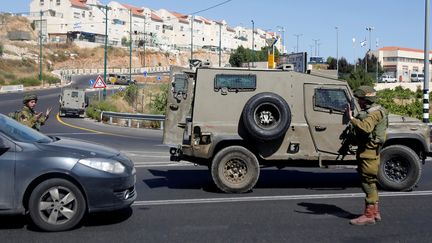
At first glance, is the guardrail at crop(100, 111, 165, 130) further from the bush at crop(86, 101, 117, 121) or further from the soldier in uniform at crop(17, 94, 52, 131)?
the soldier in uniform at crop(17, 94, 52, 131)

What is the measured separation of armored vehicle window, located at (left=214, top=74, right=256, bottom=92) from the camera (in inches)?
392

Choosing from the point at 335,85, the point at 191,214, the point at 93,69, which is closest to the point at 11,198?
the point at 191,214

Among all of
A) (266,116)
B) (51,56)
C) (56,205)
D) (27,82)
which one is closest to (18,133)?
(56,205)

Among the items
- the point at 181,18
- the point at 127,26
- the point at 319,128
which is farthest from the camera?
the point at 181,18

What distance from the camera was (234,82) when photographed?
997cm

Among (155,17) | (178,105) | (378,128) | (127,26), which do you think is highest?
(155,17)

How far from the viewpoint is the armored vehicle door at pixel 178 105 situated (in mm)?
10492

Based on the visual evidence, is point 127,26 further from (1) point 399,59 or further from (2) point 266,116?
(2) point 266,116

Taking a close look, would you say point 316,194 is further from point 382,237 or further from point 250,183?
point 382,237

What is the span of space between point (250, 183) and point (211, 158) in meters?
0.80

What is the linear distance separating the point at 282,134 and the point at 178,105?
2.06m

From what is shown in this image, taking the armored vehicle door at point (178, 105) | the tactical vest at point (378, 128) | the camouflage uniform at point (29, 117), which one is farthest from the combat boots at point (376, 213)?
the camouflage uniform at point (29, 117)

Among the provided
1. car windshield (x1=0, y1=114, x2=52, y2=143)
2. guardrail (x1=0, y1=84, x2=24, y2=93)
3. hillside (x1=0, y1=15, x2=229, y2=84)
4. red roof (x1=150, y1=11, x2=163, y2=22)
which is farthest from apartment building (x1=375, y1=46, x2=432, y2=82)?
car windshield (x1=0, y1=114, x2=52, y2=143)

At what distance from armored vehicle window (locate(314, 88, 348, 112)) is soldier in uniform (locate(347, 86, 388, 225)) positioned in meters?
2.43
